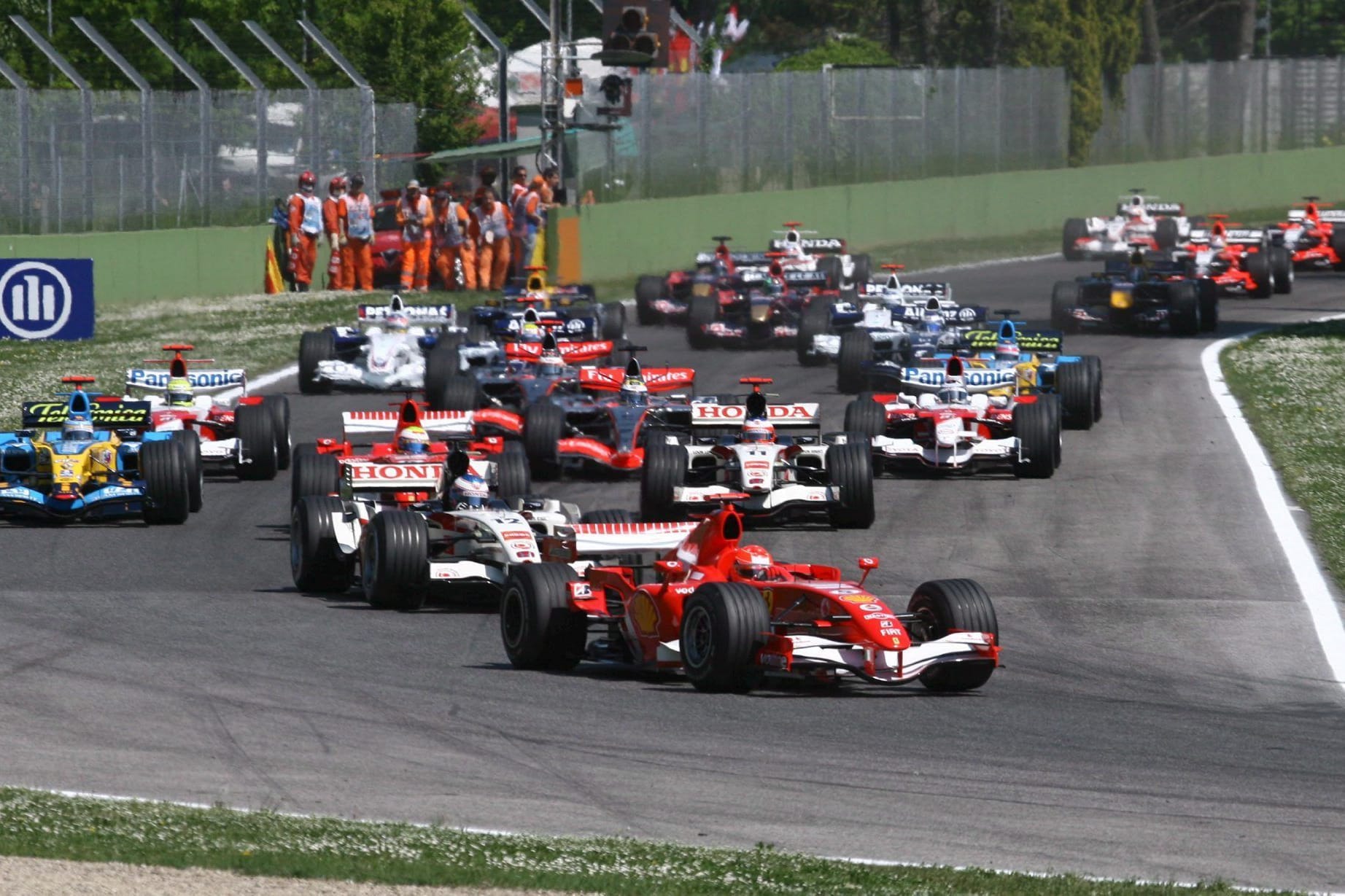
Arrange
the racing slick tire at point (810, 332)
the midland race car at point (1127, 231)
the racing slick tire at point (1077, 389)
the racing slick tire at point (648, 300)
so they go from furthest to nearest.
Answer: the midland race car at point (1127, 231) → the racing slick tire at point (648, 300) → the racing slick tire at point (810, 332) → the racing slick tire at point (1077, 389)

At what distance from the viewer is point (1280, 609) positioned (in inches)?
600

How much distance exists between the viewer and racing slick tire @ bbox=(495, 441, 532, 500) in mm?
17625

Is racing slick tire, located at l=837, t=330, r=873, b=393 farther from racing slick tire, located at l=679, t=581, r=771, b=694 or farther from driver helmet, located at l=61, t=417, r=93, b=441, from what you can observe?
racing slick tire, located at l=679, t=581, r=771, b=694

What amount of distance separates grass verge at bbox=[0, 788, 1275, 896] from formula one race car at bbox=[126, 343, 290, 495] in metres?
11.7

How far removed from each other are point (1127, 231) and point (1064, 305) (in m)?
12.7

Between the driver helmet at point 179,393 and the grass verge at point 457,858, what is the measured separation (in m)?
12.0

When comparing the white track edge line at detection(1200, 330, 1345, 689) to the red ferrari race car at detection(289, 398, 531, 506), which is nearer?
the white track edge line at detection(1200, 330, 1345, 689)

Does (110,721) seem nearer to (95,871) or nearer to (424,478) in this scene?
(95,871)

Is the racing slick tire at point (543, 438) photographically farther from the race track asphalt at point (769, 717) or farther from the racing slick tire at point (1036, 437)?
the racing slick tire at point (1036, 437)

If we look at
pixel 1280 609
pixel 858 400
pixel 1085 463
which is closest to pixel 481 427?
pixel 858 400

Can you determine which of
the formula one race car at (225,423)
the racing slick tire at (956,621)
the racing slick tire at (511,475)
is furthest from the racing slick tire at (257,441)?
the racing slick tire at (956,621)

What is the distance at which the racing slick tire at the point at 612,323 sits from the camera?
2981cm

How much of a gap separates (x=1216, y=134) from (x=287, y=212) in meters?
34.2

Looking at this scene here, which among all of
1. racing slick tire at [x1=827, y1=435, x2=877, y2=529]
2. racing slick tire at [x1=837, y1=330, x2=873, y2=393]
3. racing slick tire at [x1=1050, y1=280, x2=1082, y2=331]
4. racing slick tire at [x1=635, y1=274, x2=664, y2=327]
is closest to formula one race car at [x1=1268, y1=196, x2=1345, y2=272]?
racing slick tire at [x1=1050, y1=280, x2=1082, y2=331]
